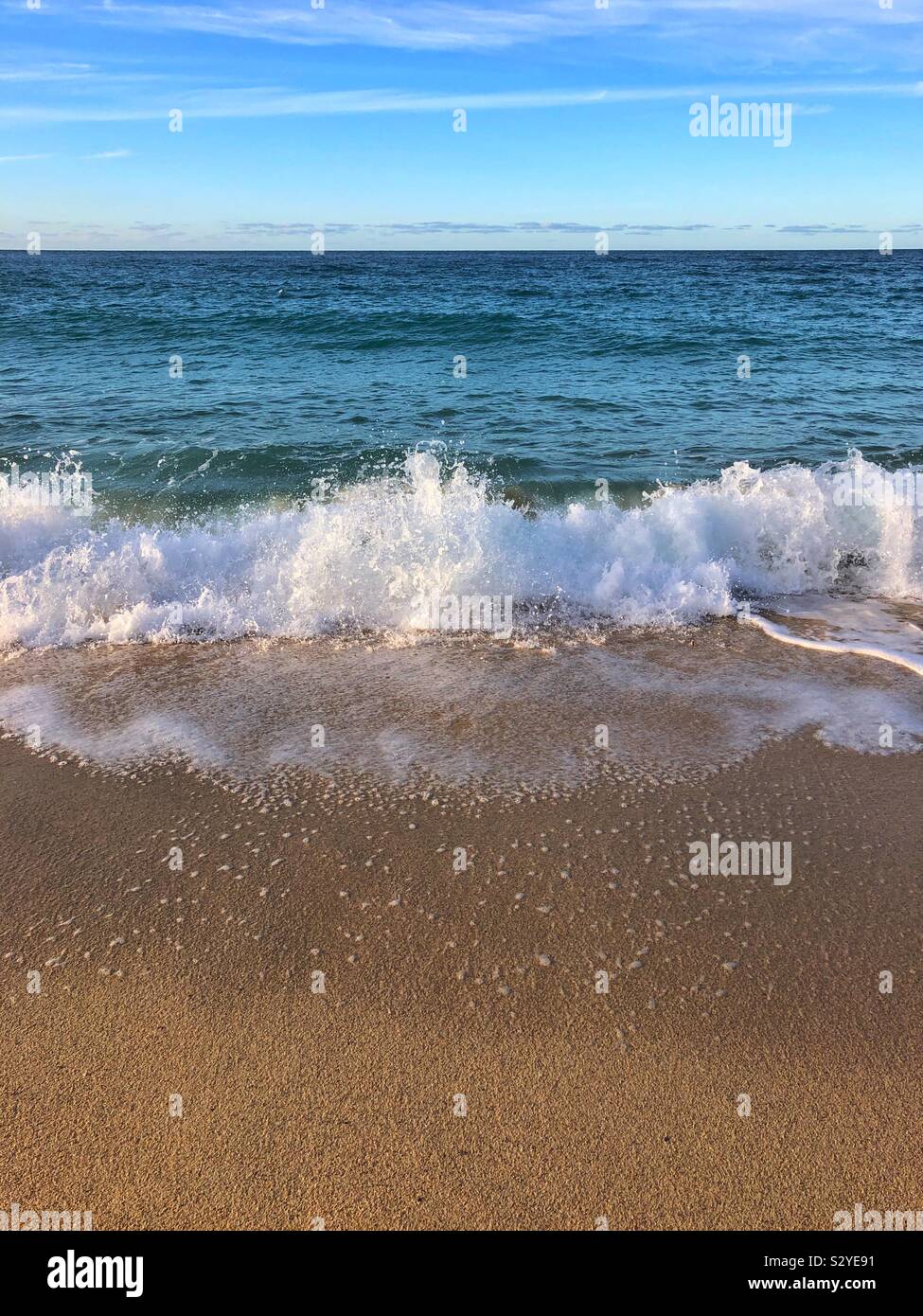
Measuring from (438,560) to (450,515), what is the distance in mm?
670

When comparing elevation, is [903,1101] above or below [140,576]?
below

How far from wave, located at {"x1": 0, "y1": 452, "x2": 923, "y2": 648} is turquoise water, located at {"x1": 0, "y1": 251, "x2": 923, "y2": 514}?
1.70 m

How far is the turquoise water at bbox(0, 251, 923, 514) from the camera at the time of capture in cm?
1018

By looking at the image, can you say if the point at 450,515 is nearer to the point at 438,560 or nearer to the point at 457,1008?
the point at 438,560

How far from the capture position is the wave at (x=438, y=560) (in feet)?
21.0

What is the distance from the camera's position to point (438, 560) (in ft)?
22.6

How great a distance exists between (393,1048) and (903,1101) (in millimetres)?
1558

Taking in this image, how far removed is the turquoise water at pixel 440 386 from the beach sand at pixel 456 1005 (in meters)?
5.84

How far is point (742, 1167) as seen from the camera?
8.09 feet

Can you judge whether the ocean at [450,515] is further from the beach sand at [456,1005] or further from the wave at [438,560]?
the beach sand at [456,1005]

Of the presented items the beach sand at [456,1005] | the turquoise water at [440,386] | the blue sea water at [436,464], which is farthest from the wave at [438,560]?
the beach sand at [456,1005]

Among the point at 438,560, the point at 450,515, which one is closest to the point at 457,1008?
the point at 438,560

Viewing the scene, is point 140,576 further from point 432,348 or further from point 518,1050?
point 432,348

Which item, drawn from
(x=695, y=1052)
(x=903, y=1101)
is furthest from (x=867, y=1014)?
(x=695, y=1052)
